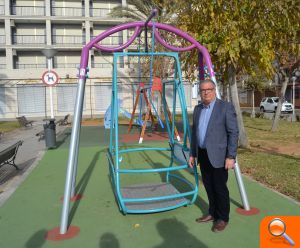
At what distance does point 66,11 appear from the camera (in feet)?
119

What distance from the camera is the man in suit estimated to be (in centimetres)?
395

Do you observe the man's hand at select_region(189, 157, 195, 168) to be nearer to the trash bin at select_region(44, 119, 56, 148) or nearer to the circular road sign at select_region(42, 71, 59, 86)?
the trash bin at select_region(44, 119, 56, 148)

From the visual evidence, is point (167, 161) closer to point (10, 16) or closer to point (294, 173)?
point (294, 173)

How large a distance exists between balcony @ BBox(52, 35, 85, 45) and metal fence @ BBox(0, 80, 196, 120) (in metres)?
5.86

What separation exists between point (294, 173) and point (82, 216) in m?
4.22

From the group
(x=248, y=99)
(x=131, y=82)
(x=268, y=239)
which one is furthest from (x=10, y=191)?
(x=248, y=99)

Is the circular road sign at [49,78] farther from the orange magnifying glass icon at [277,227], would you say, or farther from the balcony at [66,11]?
the balcony at [66,11]

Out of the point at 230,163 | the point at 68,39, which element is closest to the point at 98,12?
the point at 68,39

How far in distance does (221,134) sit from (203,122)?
260 millimetres

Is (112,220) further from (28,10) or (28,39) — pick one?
(28,10)

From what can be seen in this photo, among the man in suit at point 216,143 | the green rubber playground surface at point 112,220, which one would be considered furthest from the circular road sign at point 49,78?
the man in suit at point 216,143

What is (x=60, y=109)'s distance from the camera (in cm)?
3288

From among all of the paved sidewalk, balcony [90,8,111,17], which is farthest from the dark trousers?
balcony [90,8,111,17]

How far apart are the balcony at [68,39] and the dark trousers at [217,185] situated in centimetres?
3355
